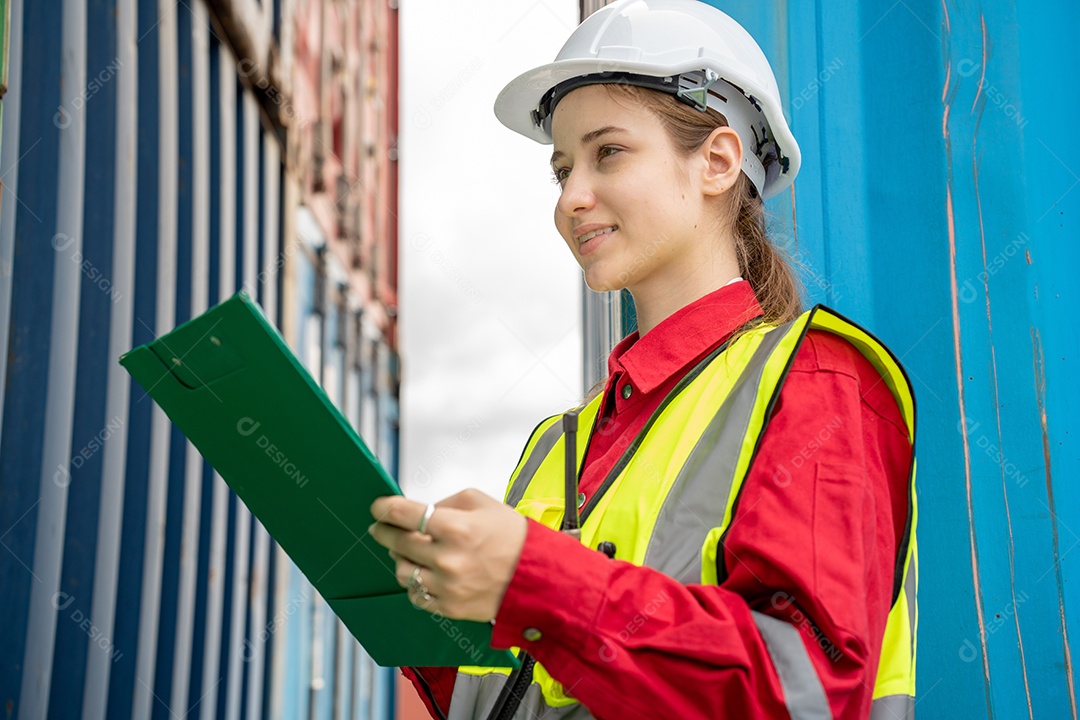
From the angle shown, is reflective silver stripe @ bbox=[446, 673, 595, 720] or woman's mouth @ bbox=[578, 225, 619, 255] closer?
reflective silver stripe @ bbox=[446, 673, 595, 720]

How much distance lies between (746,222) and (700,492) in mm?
792

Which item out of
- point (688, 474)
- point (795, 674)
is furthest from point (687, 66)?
point (795, 674)

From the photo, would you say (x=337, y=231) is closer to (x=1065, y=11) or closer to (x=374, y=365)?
(x=374, y=365)

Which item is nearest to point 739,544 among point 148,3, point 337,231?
point 148,3

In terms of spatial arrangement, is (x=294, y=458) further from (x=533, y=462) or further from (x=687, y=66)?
(x=687, y=66)

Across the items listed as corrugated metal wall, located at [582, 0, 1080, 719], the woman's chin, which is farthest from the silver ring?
corrugated metal wall, located at [582, 0, 1080, 719]

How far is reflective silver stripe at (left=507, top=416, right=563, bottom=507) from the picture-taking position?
2.07m

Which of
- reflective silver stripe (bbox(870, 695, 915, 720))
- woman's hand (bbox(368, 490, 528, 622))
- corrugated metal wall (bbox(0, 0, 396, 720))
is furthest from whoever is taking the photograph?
corrugated metal wall (bbox(0, 0, 396, 720))

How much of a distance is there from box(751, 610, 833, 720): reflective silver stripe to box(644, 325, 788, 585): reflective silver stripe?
6.3 inches

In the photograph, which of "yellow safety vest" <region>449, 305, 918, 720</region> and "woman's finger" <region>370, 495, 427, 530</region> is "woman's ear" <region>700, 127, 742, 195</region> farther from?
"woman's finger" <region>370, 495, 427, 530</region>

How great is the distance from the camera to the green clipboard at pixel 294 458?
1229 millimetres

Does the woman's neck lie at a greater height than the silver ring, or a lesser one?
greater

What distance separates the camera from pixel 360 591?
1452 mm

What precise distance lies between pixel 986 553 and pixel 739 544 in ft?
3.45
